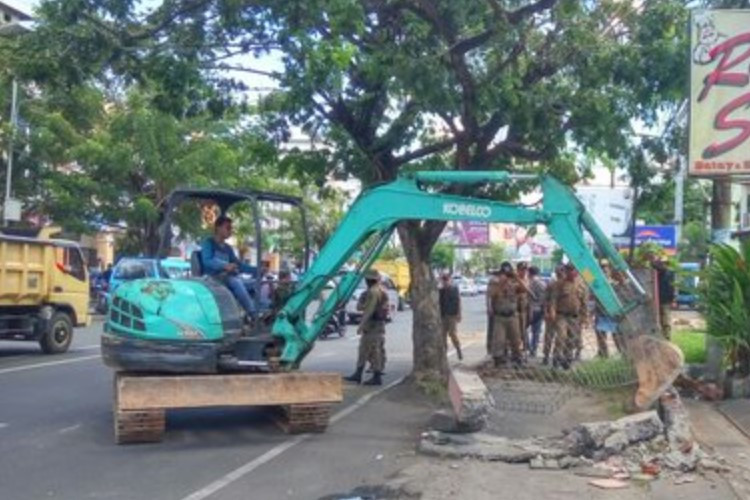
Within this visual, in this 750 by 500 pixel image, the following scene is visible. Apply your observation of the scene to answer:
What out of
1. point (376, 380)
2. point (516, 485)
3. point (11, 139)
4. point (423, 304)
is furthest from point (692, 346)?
point (11, 139)

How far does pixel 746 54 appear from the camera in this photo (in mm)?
12711

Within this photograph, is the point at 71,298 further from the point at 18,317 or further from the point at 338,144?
the point at 338,144

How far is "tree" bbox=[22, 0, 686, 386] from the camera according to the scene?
37.7 feet

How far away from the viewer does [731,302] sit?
41.7 ft

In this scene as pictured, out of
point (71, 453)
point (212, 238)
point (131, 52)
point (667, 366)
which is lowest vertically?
point (71, 453)

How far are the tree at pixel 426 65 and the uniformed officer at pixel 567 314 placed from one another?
2673mm

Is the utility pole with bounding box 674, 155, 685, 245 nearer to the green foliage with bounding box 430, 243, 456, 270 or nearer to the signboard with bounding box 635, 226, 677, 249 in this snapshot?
the signboard with bounding box 635, 226, 677, 249

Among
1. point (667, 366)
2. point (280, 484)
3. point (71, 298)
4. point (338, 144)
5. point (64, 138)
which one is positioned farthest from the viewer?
point (64, 138)

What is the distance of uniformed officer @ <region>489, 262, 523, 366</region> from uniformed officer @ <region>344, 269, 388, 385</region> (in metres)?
3.05

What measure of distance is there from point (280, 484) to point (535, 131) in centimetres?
721

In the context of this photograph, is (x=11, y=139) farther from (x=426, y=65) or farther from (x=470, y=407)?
(x=470, y=407)

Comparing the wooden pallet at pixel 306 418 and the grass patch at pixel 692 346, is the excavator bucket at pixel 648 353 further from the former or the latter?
the grass patch at pixel 692 346

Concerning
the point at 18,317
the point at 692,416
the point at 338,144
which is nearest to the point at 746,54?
the point at 692,416

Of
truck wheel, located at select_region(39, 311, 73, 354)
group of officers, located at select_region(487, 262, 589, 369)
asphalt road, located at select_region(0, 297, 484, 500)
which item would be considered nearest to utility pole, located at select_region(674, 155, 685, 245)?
group of officers, located at select_region(487, 262, 589, 369)
